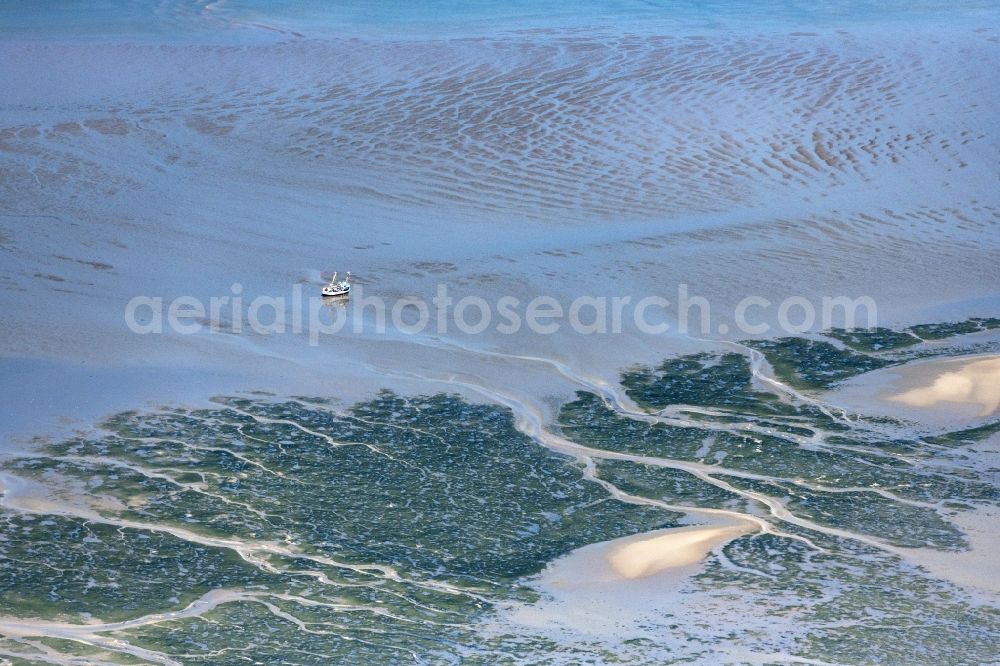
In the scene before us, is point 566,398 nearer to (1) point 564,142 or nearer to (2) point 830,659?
(2) point 830,659

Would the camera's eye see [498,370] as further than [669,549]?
Yes

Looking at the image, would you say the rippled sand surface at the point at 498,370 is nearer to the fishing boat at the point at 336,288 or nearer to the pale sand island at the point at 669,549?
the pale sand island at the point at 669,549

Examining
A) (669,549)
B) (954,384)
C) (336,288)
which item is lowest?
(669,549)

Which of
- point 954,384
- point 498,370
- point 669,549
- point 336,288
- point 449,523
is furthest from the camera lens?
point 336,288

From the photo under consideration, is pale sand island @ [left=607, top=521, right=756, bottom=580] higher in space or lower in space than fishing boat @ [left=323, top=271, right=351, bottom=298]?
lower

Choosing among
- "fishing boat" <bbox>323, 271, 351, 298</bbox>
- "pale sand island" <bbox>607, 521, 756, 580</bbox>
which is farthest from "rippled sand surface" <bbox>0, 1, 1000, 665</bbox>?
"fishing boat" <bbox>323, 271, 351, 298</bbox>

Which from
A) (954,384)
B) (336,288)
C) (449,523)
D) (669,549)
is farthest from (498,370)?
(954,384)

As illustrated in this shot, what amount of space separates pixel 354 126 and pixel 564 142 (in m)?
2.24

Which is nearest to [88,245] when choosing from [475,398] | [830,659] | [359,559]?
[475,398]

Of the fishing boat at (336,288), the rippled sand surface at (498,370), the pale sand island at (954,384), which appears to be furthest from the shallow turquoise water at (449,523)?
the fishing boat at (336,288)

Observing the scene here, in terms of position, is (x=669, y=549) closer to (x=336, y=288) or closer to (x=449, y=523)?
(x=449, y=523)

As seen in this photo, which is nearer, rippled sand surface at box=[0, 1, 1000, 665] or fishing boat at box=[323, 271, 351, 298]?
rippled sand surface at box=[0, 1, 1000, 665]

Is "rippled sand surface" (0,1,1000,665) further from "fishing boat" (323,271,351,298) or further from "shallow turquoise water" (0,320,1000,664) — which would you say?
"fishing boat" (323,271,351,298)

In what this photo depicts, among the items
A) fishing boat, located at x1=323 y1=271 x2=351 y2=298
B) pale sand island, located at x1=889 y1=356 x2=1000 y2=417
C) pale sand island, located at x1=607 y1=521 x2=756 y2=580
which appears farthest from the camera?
fishing boat, located at x1=323 y1=271 x2=351 y2=298
